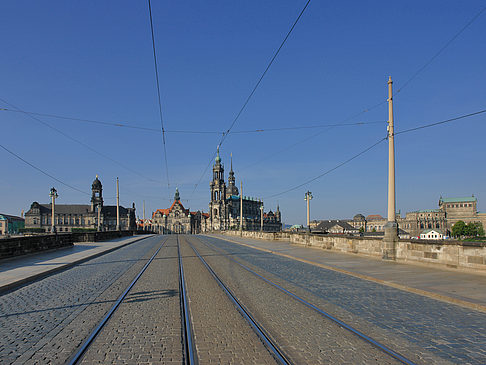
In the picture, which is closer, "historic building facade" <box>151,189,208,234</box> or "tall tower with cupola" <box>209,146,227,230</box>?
"tall tower with cupola" <box>209,146,227,230</box>

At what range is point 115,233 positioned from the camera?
54844 mm

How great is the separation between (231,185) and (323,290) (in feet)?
593

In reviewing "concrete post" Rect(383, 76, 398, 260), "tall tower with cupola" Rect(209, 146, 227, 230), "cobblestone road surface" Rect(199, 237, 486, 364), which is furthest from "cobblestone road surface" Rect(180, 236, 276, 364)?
"tall tower with cupola" Rect(209, 146, 227, 230)

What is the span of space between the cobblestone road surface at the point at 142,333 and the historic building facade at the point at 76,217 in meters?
156

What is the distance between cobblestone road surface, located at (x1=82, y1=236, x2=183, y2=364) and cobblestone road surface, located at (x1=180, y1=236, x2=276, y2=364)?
0.34 meters

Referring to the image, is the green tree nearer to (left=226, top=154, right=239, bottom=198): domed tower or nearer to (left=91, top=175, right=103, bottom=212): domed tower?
(left=226, top=154, right=239, bottom=198): domed tower

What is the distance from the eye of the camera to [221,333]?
606 cm

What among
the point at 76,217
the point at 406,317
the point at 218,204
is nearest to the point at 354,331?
the point at 406,317

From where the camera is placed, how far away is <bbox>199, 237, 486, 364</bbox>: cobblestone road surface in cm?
529

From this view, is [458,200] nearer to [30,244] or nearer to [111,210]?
[111,210]

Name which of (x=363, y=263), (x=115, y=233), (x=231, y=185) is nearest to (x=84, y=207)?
(x=231, y=185)

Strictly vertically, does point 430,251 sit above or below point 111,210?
above

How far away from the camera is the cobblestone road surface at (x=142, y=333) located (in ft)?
16.2

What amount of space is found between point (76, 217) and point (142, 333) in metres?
179
